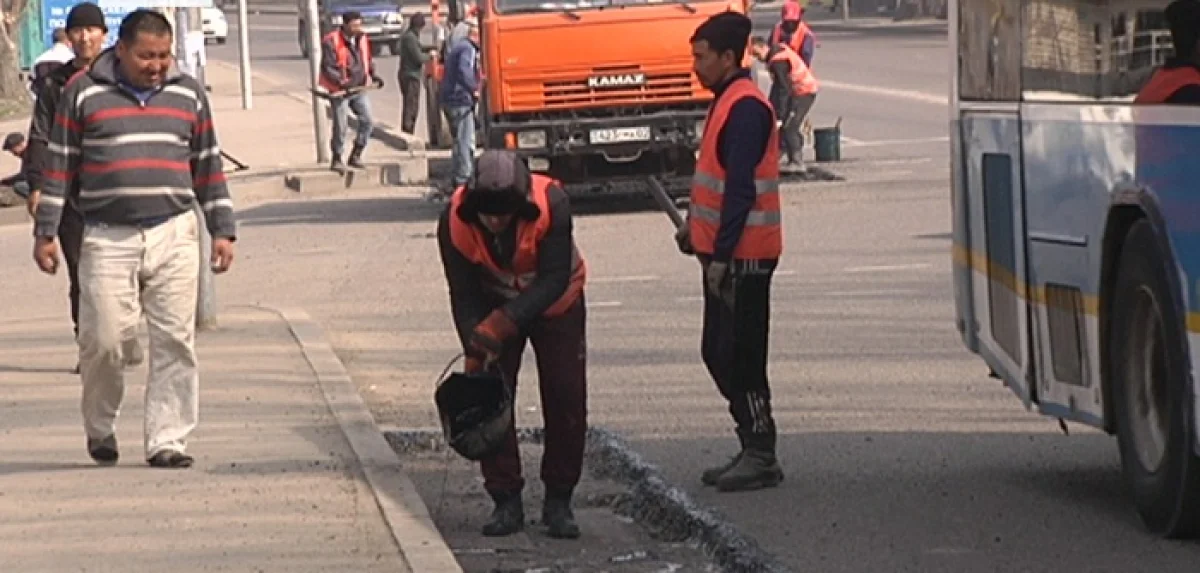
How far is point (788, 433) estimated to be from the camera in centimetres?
1129

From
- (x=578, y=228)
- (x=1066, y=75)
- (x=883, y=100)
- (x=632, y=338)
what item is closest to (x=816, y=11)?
(x=883, y=100)

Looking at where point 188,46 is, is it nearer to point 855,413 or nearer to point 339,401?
point 339,401

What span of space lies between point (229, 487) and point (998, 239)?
10.3ft

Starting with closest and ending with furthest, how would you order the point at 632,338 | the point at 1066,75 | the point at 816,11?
the point at 1066,75 < the point at 632,338 < the point at 816,11

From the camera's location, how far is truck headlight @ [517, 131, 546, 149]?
891 inches

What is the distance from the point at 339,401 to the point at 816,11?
7603cm

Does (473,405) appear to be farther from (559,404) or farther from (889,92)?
(889,92)

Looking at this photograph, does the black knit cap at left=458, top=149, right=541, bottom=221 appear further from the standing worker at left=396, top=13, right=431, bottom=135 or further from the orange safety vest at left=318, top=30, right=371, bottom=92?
the standing worker at left=396, top=13, right=431, bottom=135

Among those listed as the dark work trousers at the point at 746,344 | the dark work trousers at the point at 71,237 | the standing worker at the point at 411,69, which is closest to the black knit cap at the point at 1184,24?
the dark work trousers at the point at 746,344

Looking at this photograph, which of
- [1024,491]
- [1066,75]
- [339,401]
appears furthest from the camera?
[339,401]

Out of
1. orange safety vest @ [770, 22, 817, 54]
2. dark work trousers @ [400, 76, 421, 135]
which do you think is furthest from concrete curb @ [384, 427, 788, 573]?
dark work trousers @ [400, 76, 421, 135]

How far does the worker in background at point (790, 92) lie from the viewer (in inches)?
1041

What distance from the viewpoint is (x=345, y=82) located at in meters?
29.5

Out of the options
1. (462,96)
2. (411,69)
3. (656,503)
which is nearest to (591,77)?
(462,96)
